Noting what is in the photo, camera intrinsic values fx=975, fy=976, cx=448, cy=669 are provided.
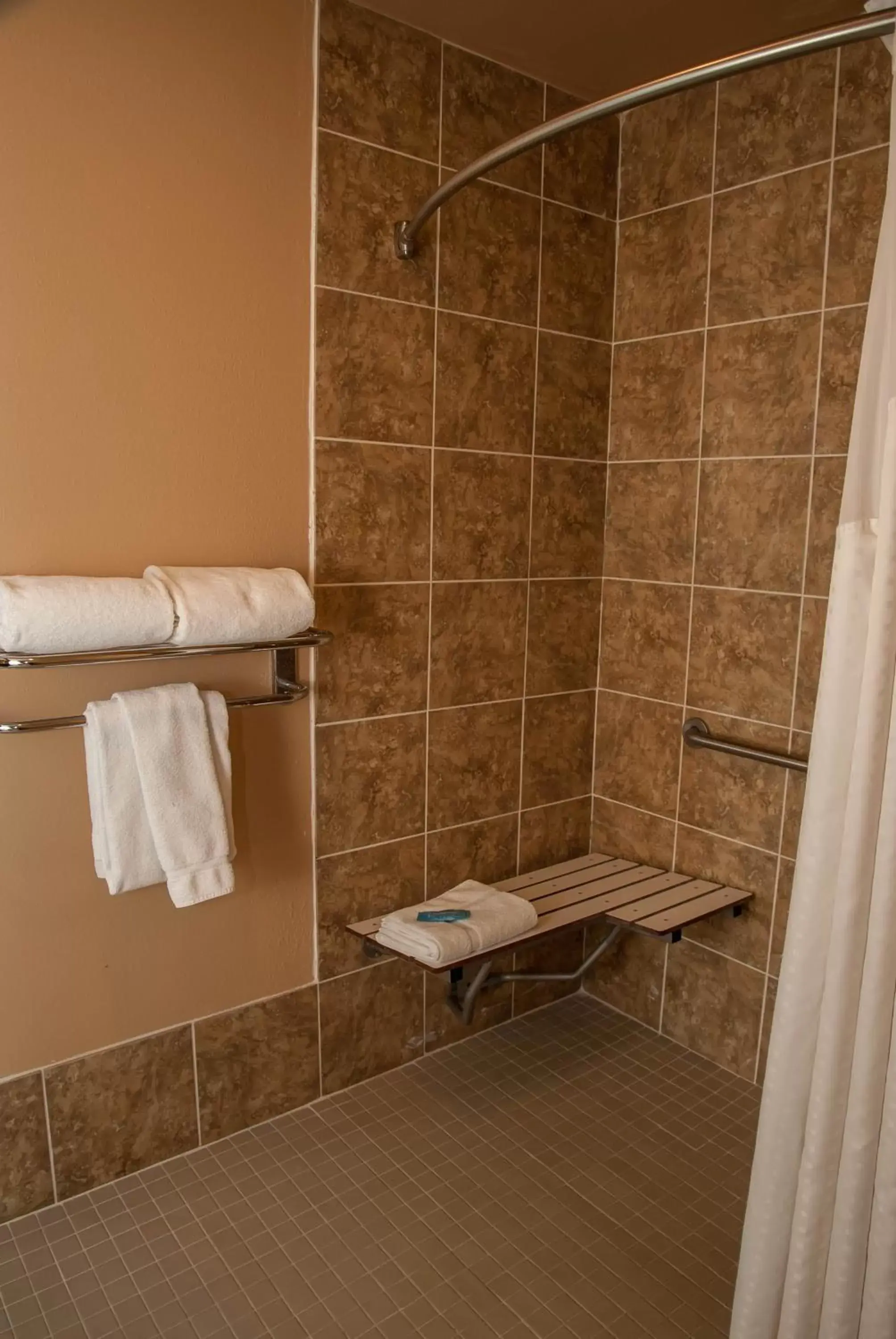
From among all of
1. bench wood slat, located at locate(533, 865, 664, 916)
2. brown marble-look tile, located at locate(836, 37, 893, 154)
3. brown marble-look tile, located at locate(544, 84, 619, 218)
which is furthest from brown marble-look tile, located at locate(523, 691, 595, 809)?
brown marble-look tile, located at locate(836, 37, 893, 154)

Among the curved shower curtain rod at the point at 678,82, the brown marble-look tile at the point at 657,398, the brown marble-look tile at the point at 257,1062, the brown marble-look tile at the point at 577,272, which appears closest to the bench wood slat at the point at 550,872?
the brown marble-look tile at the point at 257,1062

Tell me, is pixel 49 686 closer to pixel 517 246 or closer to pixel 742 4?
pixel 517 246

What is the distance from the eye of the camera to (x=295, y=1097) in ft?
6.71

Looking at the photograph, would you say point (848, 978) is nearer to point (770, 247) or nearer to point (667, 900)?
point (667, 900)

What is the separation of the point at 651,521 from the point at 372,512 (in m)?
0.73

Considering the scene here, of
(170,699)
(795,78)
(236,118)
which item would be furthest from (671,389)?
(170,699)

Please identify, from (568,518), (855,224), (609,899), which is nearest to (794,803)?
(609,899)

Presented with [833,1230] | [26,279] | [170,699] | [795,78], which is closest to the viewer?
[833,1230]

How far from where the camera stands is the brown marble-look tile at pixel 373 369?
190 centimetres

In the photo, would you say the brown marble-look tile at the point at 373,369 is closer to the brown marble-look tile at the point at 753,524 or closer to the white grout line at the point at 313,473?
the white grout line at the point at 313,473

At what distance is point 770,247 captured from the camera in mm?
2041

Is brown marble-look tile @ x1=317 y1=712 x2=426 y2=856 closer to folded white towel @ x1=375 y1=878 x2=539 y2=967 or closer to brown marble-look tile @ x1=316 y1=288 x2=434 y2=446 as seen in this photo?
folded white towel @ x1=375 y1=878 x2=539 y2=967

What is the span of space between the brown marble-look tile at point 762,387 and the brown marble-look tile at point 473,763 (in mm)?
785

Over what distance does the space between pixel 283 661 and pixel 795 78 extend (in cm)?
155
